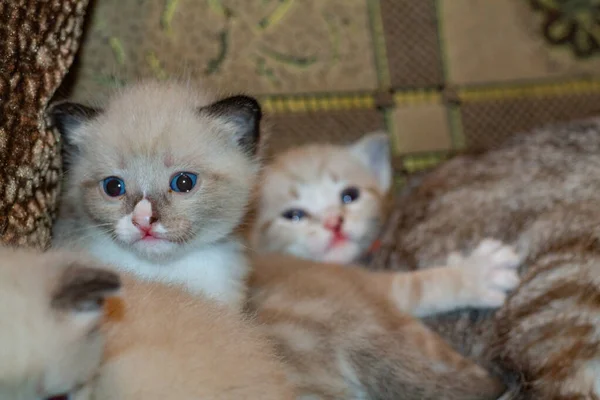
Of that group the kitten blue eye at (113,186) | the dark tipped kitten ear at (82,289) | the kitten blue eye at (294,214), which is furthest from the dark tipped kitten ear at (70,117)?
the kitten blue eye at (294,214)

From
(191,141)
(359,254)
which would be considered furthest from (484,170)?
(191,141)

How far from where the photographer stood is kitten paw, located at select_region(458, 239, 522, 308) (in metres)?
1.37

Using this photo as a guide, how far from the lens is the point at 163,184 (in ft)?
4.09

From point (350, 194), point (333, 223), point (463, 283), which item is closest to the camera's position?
point (463, 283)

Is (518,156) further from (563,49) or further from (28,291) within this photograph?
(28,291)

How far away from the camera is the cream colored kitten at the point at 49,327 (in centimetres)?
76

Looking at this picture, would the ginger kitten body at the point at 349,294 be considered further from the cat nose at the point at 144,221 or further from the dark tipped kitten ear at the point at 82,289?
the dark tipped kitten ear at the point at 82,289

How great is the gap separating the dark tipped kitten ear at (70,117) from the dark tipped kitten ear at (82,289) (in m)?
0.54

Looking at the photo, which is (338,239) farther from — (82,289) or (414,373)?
(82,289)

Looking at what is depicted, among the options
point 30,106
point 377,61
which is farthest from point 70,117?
point 377,61

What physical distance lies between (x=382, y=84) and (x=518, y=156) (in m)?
0.49

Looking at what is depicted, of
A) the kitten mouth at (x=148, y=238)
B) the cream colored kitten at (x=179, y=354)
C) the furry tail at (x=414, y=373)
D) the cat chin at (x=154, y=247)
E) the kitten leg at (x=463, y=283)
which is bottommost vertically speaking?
the furry tail at (x=414, y=373)

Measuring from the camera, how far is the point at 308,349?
121cm

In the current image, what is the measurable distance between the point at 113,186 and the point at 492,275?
764mm
